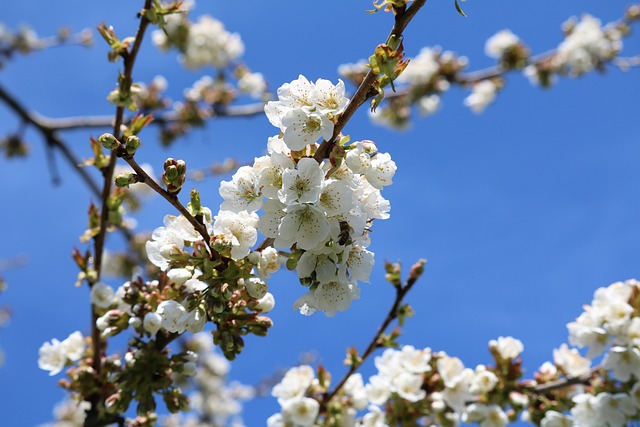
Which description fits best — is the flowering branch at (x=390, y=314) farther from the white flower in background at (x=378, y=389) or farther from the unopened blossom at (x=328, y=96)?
the unopened blossom at (x=328, y=96)

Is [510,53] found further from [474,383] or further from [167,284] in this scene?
[167,284]

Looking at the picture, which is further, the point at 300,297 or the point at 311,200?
the point at 300,297

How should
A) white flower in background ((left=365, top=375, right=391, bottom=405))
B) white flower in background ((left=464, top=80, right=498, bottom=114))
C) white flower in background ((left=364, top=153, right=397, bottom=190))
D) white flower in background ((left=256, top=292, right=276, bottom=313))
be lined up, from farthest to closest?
1. white flower in background ((left=464, top=80, right=498, bottom=114))
2. white flower in background ((left=365, top=375, right=391, bottom=405))
3. white flower in background ((left=256, top=292, right=276, bottom=313))
4. white flower in background ((left=364, top=153, right=397, bottom=190))

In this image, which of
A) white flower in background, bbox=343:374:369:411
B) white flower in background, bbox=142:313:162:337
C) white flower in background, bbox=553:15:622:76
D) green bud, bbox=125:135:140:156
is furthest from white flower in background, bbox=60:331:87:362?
white flower in background, bbox=553:15:622:76

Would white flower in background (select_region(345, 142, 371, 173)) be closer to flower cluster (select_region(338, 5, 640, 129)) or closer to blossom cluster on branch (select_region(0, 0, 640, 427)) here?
blossom cluster on branch (select_region(0, 0, 640, 427))

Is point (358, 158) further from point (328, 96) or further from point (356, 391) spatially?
point (356, 391)

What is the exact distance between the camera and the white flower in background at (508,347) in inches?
136

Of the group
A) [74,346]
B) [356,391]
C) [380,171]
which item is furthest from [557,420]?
[74,346]

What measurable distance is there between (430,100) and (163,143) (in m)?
5.93

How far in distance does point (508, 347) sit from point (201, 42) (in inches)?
287

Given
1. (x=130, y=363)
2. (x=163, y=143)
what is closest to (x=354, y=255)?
(x=130, y=363)

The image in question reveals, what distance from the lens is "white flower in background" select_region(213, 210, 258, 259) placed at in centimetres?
192

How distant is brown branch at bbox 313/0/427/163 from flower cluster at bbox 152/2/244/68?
25.0 feet

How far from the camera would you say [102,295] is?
2.85 metres
